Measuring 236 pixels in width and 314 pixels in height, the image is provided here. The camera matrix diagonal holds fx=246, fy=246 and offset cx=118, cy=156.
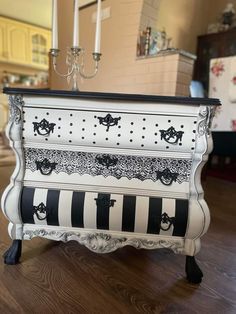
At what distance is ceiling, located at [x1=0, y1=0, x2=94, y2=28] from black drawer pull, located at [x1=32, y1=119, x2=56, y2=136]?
12.2 feet

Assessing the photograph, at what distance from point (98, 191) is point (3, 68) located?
518cm

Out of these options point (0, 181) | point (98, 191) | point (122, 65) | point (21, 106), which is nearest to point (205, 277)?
point (98, 191)

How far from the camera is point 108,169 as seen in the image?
3.14 ft

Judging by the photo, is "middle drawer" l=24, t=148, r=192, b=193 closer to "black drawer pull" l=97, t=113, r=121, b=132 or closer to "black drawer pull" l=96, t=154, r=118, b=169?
"black drawer pull" l=96, t=154, r=118, b=169

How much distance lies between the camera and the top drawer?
0.90 meters

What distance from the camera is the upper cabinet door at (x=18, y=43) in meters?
4.80

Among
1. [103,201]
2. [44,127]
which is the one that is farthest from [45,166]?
[103,201]

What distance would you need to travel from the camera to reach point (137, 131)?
0.91m

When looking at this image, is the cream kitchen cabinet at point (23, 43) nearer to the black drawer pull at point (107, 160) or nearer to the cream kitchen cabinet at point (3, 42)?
the cream kitchen cabinet at point (3, 42)

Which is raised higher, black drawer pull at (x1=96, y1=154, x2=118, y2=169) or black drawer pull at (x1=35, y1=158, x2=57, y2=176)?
black drawer pull at (x1=96, y1=154, x2=118, y2=169)

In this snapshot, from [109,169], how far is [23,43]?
5.11 m

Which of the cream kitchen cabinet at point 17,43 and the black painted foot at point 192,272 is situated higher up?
the cream kitchen cabinet at point 17,43

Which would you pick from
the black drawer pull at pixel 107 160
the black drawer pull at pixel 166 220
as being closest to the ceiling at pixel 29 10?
the black drawer pull at pixel 107 160

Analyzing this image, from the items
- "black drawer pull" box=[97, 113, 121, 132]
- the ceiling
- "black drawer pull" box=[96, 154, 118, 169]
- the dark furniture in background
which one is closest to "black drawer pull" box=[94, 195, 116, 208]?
"black drawer pull" box=[96, 154, 118, 169]
